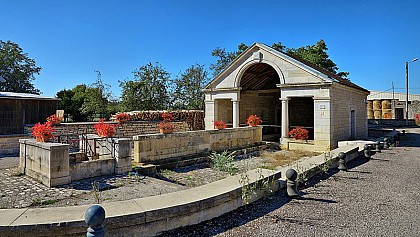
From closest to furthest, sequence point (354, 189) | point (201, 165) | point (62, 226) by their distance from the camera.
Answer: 1. point (62, 226)
2. point (354, 189)
3. point (201, 165)

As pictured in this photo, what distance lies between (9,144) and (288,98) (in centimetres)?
1259

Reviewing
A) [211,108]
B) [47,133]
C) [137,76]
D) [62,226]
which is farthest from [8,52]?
[62,226]

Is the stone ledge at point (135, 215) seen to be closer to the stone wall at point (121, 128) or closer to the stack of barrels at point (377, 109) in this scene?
the stone wall at point (121, 128)

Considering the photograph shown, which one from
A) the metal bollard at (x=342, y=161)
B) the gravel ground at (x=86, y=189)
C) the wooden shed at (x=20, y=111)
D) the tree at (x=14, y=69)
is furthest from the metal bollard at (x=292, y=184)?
the tree at (x=14, y=69)

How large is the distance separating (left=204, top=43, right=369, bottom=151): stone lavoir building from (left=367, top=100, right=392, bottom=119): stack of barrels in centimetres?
2495

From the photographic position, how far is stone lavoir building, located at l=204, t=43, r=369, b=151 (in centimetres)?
1175

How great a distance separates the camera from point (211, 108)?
16203 millimetres

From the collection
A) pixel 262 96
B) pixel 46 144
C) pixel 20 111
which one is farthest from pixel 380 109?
pixel 46 144

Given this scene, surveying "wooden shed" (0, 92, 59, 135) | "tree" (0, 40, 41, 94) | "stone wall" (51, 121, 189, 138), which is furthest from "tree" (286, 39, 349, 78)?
"tree" (0, 40, 41, 94)

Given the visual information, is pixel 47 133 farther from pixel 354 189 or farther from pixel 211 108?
pixel 211 108

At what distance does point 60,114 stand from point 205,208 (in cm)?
1380

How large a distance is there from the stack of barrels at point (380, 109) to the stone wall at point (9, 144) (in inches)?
1644

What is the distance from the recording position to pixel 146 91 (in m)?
26.2

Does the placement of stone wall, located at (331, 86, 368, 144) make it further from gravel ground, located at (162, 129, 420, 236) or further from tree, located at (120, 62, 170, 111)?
tree, located at (120, 62, 170, 111)
